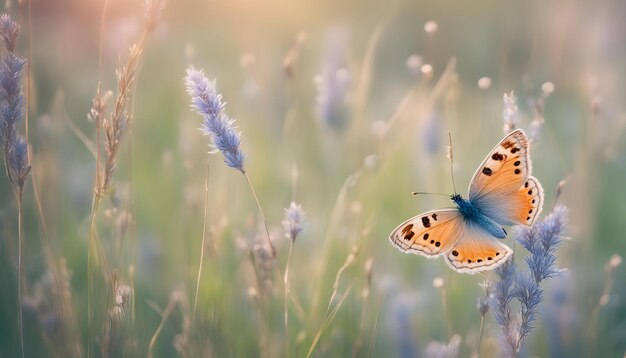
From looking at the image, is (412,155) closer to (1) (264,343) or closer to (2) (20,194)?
(1) (264,343)

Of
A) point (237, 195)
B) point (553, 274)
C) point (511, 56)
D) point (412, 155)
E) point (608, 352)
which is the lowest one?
point (608, 352)

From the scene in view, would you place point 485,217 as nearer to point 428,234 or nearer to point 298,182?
point 428,234

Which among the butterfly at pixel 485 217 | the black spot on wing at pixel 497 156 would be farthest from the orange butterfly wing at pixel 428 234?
the black spot on wing at pixel 497 156

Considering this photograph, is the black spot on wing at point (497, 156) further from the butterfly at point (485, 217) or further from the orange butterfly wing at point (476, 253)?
the orange butterfly wing at point (476, 253)

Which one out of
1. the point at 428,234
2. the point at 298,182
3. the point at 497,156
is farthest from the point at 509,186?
the point at 298,182

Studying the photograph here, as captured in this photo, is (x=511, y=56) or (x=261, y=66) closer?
(x=261, y=66)

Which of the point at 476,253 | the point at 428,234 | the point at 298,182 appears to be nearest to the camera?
the point at 476,253

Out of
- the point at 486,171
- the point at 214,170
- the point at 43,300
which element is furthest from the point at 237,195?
the point at 486,171
